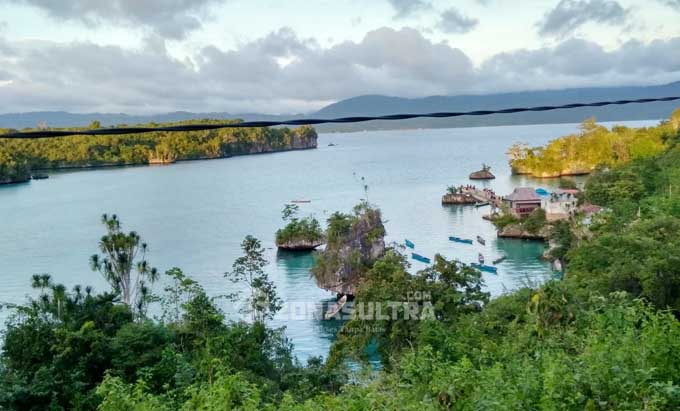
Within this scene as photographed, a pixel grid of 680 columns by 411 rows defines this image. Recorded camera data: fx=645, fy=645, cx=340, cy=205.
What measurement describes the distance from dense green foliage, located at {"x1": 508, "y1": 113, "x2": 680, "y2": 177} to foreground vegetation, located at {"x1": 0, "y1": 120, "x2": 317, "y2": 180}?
22.0m

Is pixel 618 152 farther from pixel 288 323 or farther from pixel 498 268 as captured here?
pixel 288 323

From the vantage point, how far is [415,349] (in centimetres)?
736

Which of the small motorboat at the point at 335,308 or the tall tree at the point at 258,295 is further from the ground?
the tall tree at the point at 258,295

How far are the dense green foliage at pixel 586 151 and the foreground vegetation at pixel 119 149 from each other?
72.3 ft

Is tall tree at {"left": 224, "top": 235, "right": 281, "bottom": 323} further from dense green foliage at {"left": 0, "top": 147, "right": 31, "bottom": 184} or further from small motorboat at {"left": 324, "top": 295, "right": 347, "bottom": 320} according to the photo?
dense green foliage at {"left": 0, "top": 147, "right": 31, "bottom": 184}

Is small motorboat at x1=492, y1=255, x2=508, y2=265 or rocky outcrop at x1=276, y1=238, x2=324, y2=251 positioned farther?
rocky outcrop at x1=276, y1=238, x2=324, y2=251

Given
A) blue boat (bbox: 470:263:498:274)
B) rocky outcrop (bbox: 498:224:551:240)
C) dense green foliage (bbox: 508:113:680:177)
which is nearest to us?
blue boat (bbox: 470:263:498:274)

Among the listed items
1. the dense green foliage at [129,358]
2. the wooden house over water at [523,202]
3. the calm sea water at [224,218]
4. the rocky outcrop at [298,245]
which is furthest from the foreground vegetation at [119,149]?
the dense green foliage at [129,358]

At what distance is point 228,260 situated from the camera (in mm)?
20062

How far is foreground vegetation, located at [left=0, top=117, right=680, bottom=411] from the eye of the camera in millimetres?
2855

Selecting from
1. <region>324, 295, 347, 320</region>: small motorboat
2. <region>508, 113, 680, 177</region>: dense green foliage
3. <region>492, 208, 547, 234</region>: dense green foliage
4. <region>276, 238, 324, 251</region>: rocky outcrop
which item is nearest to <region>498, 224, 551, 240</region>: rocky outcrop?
<region>492, 208, 547, 234</region>: dense green foliage

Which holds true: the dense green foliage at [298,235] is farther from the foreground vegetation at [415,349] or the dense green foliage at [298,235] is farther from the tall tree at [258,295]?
the foreground vegetation at [415,349]

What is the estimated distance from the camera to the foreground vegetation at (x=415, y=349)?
286cm

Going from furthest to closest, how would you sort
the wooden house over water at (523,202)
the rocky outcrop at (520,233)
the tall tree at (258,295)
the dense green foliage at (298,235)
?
1. the wooden house over water at (523,202)
2. the rocky outcrop at (520,233)
3. the dense green foliage at (298,235)
4. the tall tree at (258,295)
